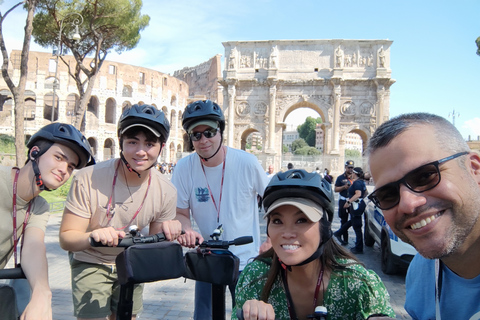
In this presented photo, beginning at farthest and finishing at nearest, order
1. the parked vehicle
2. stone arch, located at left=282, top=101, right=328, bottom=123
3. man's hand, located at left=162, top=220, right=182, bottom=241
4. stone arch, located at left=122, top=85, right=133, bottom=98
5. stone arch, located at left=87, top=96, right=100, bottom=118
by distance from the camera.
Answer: stone arch, located at left=122, top=85, right=133, bottom=98 → stone arch, located at left=87, top=96, right=100, bottom=118 → stone arch, located at left=282, top=101, right=328, bottom=123 → the parked vehicle → man's hand, located at left=162, top=220, right=182, bottom=241

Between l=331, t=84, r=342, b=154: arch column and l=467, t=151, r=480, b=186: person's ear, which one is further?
l=331, t=84, r=342, b=154: arch column

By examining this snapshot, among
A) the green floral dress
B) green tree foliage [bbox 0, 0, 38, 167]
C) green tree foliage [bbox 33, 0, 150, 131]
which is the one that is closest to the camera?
the green floral dress

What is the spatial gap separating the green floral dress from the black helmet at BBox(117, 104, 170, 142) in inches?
47.7

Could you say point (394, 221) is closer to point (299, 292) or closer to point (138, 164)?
point (299, 292)

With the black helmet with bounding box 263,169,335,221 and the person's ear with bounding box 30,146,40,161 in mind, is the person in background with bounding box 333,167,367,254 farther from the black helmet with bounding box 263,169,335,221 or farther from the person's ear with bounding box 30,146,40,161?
the person's ear with bounding box 30,146,40,161

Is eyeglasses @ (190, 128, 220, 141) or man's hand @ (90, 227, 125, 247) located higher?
eyeglasses @ (190, 128, 220, 141)

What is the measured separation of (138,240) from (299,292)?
0.94 meters

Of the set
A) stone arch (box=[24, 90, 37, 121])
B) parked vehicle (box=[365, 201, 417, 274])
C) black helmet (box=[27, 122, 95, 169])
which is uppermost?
stone arch (box=[24, 90, 37, 121])

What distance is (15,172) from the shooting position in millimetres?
2201

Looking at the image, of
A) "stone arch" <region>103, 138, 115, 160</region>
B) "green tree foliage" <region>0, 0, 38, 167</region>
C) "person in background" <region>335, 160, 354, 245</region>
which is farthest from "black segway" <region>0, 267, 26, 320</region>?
"stone arch" <region>103, 138, 115, 160</region>

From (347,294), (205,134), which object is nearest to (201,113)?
(205,134)

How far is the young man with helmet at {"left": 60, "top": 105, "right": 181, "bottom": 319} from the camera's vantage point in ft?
7.95

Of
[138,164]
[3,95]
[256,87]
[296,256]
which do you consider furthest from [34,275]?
[3,95]

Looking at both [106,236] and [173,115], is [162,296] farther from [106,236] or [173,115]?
[173,115]
